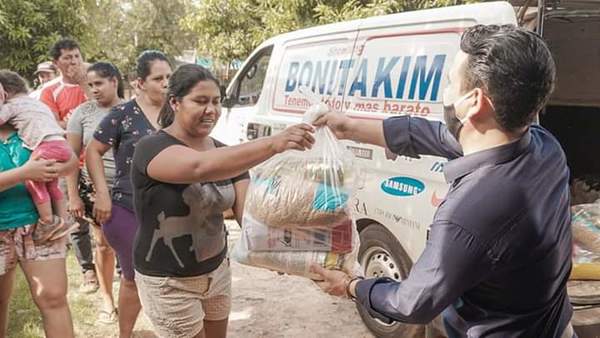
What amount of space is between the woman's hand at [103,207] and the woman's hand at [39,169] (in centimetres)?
73

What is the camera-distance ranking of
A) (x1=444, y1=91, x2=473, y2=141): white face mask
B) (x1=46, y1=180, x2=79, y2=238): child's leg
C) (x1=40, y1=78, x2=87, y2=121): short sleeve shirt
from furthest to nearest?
(x1=40, y1=78, x2=87, y2=121): short sleeve shirt < (x1=46, y1=180, x2=79, y2=238): child's leg < (x1=444, y1=91, x2=473, y2=141): white face mask

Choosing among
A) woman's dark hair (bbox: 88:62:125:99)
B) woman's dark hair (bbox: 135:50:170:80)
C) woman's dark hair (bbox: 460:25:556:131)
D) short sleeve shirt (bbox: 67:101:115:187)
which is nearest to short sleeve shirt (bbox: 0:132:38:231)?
woman's dark hair (bbox: 135:50:170:80)

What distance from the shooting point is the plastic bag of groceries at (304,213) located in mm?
1887

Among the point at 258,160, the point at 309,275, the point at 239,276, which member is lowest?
the point at 239,276

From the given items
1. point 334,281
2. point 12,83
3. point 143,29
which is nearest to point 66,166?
point 12,83

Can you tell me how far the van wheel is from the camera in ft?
11.0

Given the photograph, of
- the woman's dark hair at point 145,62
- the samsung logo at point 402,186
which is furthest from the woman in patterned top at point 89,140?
the samsung logo at point 402,186

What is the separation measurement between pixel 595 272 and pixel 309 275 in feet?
5.73

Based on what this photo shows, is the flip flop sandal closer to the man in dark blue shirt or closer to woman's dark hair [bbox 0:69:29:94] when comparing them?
woman's dark hair [bbox 0:69:29:94]

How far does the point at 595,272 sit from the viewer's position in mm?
2785

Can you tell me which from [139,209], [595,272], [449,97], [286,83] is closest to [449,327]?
[449,97]

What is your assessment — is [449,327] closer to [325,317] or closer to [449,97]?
[449,97]

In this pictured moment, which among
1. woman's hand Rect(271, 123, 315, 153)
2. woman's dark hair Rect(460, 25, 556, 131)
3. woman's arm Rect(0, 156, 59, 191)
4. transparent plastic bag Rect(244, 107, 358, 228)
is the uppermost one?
woman's dark hair Rect(460, 25, 556, 131)

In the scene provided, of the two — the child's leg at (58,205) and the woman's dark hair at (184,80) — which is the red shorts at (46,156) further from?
the woman's dark hair at (184,80)
